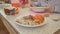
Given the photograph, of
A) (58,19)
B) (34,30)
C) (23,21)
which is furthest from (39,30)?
(58,19)

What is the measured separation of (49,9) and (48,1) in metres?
0.08

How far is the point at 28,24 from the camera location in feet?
2.88

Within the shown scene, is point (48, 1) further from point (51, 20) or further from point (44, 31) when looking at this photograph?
point (44, 31)

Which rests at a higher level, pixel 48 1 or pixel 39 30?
pixel 48 1

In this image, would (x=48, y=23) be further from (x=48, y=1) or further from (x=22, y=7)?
(x=22, y=7)

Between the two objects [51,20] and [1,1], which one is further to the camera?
[1,1]

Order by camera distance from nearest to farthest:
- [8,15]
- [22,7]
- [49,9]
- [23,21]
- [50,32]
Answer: [50,32], [23,21], [8,15], [49,9], [22,7]

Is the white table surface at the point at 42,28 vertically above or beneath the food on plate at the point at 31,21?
beneath

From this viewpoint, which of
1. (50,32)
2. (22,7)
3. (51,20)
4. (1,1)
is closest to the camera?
(50,32)

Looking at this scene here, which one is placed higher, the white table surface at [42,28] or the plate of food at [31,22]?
the plate of food at [31,22]

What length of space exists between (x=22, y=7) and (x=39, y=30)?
0.58m

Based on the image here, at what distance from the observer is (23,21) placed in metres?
0.91

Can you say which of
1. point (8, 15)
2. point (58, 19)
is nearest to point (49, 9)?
point (58, 19)

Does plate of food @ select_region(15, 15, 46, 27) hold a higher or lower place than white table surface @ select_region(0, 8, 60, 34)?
higher
